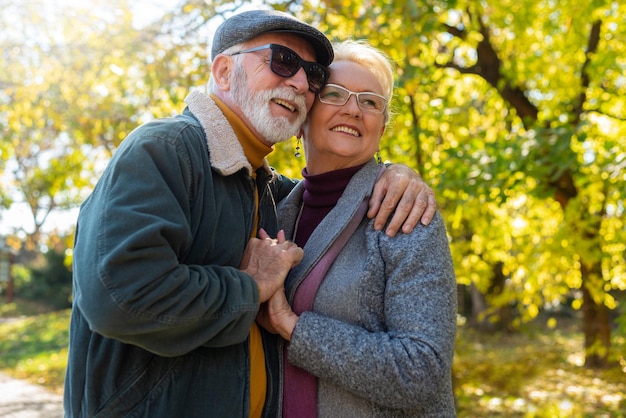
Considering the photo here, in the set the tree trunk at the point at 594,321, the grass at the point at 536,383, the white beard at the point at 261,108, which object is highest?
the white beard at the point at 261,108

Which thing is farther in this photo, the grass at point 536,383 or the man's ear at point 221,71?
the grass at point 536,383

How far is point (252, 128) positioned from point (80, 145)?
239 inches

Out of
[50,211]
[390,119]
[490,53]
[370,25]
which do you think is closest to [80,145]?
[370,25]

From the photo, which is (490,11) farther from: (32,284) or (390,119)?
(32,284)

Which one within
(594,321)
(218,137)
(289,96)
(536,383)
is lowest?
(536,383)

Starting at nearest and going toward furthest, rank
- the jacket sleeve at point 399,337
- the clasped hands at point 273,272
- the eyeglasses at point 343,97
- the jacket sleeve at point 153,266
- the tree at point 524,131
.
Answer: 1. the jacket sleeve at point 153,266
2. the jacket sleeve at point 399,337
3. the clasped hands at point 273,272
4. the eyeglasses at point 343,97
5. the tree at point 524,131

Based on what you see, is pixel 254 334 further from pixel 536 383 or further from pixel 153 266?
pixel 536 383

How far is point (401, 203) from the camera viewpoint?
1.97 metres

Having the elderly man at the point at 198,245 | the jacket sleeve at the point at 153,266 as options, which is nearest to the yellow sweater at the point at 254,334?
→ the elderly man at the point at 198,245

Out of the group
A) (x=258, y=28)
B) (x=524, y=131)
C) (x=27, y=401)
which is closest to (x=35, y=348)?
(x=27, y=401)

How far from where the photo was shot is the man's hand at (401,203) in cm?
195

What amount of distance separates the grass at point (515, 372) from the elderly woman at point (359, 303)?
5.42 metres

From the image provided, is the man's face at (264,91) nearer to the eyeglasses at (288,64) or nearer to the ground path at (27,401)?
the eyeglasses at (288,64)

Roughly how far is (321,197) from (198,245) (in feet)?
2.34
